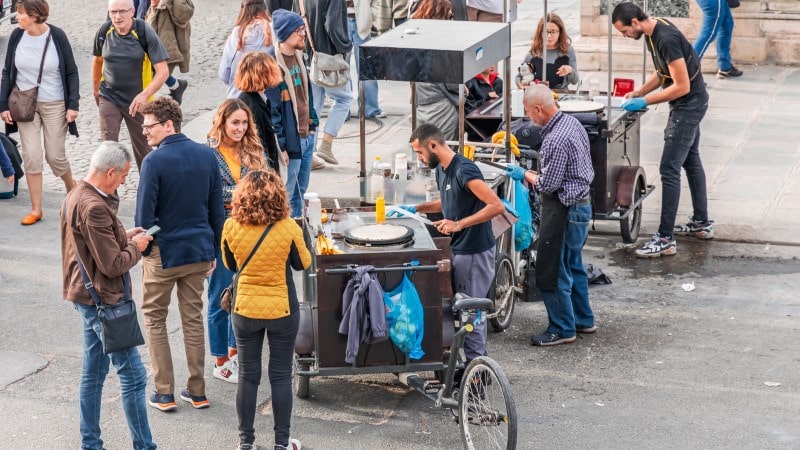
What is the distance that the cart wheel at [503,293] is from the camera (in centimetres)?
825

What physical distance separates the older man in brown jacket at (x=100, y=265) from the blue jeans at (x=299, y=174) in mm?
3310

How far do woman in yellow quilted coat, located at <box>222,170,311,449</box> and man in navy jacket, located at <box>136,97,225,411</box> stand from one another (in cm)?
61

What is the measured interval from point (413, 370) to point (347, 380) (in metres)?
0.70

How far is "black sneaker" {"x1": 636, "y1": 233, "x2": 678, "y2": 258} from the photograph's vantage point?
9.72 meters

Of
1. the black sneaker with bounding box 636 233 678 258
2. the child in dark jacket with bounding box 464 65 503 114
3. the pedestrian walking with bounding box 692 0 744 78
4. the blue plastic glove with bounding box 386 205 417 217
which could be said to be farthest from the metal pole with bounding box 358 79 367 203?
the pedestrian walking with bounding box 692 0 744 78

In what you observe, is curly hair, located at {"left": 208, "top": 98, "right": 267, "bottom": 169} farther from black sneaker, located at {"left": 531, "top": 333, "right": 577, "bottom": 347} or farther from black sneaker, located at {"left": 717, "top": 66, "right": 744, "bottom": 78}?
black sneaker, located at {"left": 717, "top": 66, "right": 744, "bottom": 78}

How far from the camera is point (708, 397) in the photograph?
7.18 m

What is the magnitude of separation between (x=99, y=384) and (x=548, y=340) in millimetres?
3061

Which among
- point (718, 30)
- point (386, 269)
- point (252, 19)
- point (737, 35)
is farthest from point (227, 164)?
point (737, 35)

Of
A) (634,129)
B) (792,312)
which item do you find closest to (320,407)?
(792,312)

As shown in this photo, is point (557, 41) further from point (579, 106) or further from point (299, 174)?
point (299, 174)

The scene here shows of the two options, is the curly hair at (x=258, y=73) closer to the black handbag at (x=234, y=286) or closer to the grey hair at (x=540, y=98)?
the grey hair at (x=540, y=98)

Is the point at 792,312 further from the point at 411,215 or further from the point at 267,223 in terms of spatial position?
the point at 267,223

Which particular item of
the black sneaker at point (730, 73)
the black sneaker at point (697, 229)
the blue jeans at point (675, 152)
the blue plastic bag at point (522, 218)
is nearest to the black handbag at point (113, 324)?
Answer: the blue plastic bag at point (522, 218)
